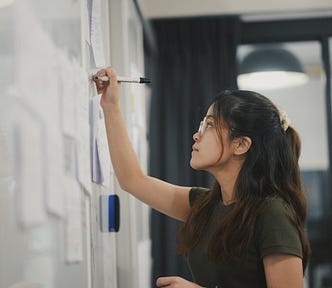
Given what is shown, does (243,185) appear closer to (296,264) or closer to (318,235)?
(296,264)

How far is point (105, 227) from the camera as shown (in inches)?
69.7

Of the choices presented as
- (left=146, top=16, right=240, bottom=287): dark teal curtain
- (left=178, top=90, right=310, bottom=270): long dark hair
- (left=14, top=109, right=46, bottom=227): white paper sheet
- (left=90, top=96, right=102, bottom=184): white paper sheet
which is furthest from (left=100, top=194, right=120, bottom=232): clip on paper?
(left=146, top=16, right=240, bottom=287): dark teal curtain

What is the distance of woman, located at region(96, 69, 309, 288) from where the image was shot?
1.44 m

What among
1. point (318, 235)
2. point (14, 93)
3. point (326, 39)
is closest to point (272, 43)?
point (326, 39)

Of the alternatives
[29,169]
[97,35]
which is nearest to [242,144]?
[97,35]

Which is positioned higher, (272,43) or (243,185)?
(272,43)

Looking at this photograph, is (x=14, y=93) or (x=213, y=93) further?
(x=213, y=93)

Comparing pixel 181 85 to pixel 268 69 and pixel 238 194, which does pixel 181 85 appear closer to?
pixel 268 69

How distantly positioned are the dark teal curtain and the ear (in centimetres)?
163

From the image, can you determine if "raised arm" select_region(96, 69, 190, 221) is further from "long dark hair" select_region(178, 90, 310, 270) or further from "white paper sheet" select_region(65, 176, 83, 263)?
"white paper sheet" select_region(65, 176, 83, 263)

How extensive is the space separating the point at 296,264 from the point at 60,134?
2.30 ft

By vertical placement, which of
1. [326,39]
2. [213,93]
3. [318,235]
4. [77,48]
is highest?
[326,39]

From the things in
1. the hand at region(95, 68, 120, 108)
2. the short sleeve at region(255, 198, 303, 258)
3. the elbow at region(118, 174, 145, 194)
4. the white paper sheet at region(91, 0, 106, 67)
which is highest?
the white paper sheet at region(91, 0, 106, 67)

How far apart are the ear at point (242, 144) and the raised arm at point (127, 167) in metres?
0.27
